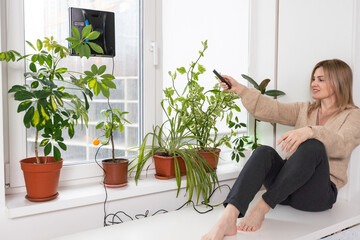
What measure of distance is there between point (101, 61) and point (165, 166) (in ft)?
2.24

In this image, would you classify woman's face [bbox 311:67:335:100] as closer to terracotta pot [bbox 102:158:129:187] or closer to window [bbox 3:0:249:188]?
window [bbox 3:0:249:188]

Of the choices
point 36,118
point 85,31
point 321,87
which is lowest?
point 36,118

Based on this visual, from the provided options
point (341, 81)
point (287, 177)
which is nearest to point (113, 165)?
point (287, 177)

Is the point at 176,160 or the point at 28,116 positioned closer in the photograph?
the point at 28,116

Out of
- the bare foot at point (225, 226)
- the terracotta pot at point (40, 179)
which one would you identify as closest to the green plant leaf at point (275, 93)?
the bare foot at point (225, 226)

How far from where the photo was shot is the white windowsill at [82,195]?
1.48 m

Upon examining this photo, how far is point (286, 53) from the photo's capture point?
7.57ft

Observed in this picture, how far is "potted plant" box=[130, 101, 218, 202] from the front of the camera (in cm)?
188

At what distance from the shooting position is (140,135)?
80.7 inches

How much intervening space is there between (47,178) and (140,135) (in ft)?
2.18

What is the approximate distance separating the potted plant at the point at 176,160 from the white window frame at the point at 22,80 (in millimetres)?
103

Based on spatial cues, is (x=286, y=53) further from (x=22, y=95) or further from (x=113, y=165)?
(x=22, y=95)

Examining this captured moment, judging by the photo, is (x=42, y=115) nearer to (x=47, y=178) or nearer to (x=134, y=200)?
(x=47, y=178)

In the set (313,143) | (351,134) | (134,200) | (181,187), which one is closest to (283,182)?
(313,143)
